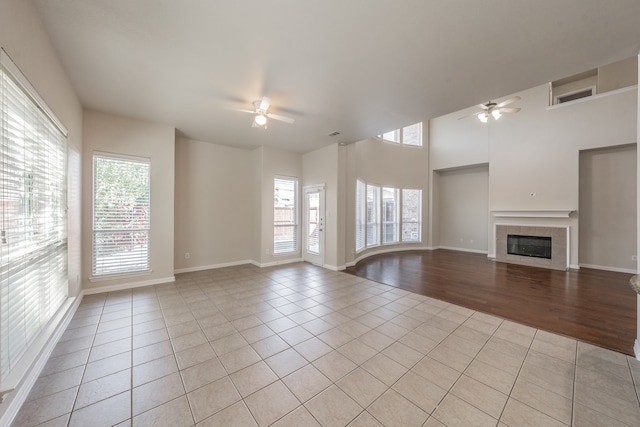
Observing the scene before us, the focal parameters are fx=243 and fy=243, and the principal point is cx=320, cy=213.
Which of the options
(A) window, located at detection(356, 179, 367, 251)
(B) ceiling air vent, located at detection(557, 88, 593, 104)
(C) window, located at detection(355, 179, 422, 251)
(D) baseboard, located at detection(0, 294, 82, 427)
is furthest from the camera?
(C) window, located at detection(355, 179, 422, 251)

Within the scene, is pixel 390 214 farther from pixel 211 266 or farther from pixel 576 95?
pixel 576 95

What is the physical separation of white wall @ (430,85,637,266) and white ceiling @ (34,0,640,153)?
14.7 feet

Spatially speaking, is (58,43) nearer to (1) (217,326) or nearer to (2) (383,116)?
(1) (217,326)

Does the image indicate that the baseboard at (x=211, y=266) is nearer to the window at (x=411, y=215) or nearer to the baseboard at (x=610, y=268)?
the window at (x=411, y=215)

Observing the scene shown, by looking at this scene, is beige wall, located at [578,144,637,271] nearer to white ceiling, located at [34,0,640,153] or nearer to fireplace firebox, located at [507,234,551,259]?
fireplace firebox, located at [507,234,551,259]

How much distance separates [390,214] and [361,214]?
65.4 inches

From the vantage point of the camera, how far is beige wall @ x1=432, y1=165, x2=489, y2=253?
7.79m

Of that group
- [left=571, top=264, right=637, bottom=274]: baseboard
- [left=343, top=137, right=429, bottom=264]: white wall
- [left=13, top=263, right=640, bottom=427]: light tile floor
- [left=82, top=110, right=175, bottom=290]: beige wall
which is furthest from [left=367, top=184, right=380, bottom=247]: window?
[left=82, top=110, right=175, bottom=290]: beige wall

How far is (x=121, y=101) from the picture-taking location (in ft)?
11.3

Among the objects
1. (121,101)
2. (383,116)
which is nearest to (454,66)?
(383,116)

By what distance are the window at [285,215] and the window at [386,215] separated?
5.40 ft

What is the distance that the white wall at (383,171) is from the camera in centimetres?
595

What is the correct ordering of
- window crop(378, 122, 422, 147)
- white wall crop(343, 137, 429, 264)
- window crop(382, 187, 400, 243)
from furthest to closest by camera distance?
window crop(378, 122, 422, 147) → window crop(382, 187, 400, 243) → white wall crop(343, 137, 429, 264)

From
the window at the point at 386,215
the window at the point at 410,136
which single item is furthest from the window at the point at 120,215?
the window at the point at 410,136
